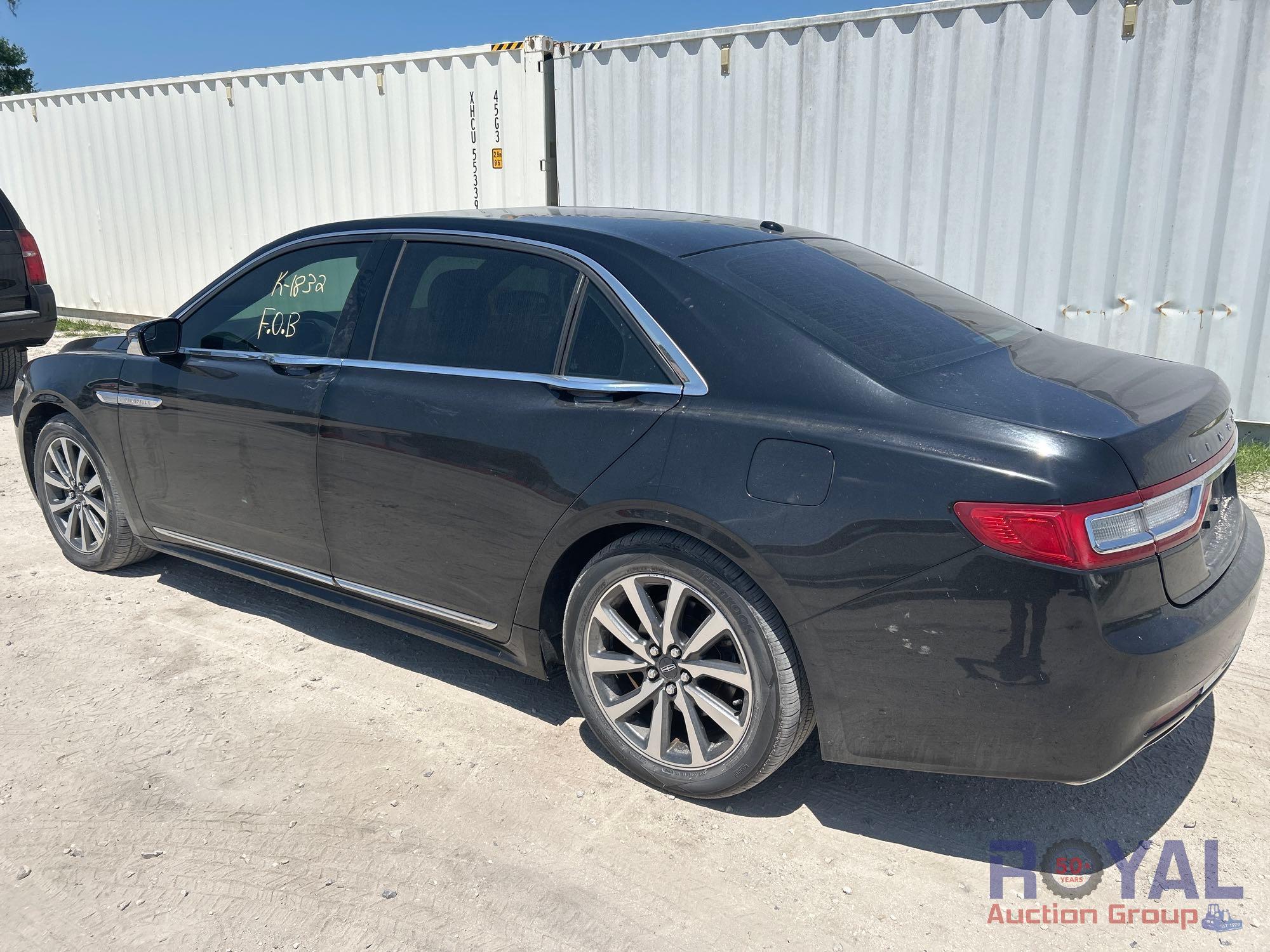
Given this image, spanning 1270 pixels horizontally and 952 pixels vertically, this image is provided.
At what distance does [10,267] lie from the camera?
8289mm

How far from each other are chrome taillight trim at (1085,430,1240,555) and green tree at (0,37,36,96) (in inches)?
1650

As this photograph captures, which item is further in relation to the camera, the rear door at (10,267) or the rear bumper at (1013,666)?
the rear door at (10,267)

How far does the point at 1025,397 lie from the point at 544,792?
5.82 ft

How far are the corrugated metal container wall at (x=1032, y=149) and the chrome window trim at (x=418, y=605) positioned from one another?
Result: 16.6 feet

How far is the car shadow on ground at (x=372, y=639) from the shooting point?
3.66m

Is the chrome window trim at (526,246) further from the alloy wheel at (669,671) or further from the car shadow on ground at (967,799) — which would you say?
the car shadow on ground at (967,799)

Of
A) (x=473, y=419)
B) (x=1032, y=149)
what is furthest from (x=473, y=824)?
(x=1032, y=149)

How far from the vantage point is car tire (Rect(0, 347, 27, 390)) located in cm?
882

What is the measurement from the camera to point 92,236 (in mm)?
12820

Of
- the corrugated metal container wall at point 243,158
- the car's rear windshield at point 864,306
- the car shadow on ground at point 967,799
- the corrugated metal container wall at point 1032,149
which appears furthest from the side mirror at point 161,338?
the corrugated metal container wall at point 243,158

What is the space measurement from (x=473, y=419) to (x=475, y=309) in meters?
0.40

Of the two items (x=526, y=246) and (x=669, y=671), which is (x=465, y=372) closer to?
(x=526, y=246)

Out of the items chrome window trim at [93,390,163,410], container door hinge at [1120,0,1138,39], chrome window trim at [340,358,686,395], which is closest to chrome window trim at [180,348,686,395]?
chrome window trim at [340,358,686,395]

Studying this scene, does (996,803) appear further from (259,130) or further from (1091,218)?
(259,130)
